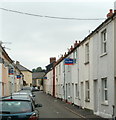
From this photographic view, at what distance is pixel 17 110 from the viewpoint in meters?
9.61

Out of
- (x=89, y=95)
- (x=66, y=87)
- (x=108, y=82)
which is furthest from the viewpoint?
(x=66, y=87)

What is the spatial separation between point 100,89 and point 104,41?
9.17ft

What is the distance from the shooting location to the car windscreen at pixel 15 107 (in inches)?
376

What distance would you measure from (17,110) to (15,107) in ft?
0.72

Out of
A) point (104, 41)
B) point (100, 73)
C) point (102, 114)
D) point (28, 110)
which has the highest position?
point (104, 41)

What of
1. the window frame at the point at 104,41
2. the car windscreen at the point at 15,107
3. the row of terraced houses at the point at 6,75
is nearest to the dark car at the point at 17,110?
the car windscreen at the point at 15,107

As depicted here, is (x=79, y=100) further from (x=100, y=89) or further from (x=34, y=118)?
(x=34, y=118)

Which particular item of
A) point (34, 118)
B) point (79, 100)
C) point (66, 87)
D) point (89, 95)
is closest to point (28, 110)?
point (34, 118)

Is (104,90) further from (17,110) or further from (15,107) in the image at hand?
(17,110)

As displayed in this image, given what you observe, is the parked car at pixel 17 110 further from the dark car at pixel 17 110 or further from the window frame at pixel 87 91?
the window frame at pixel 87 91

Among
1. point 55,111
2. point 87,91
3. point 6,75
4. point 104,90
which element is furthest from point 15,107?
point 6,75

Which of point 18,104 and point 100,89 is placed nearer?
point 18,104

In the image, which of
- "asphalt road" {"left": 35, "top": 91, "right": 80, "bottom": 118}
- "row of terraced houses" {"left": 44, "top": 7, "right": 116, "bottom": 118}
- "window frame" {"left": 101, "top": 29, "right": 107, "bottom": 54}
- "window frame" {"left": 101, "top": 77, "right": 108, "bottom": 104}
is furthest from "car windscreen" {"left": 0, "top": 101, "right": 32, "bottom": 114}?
"window frame" {"left": 101, "top": 29, "right": 107, "bottom": 54}

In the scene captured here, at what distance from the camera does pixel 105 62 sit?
16328mm
